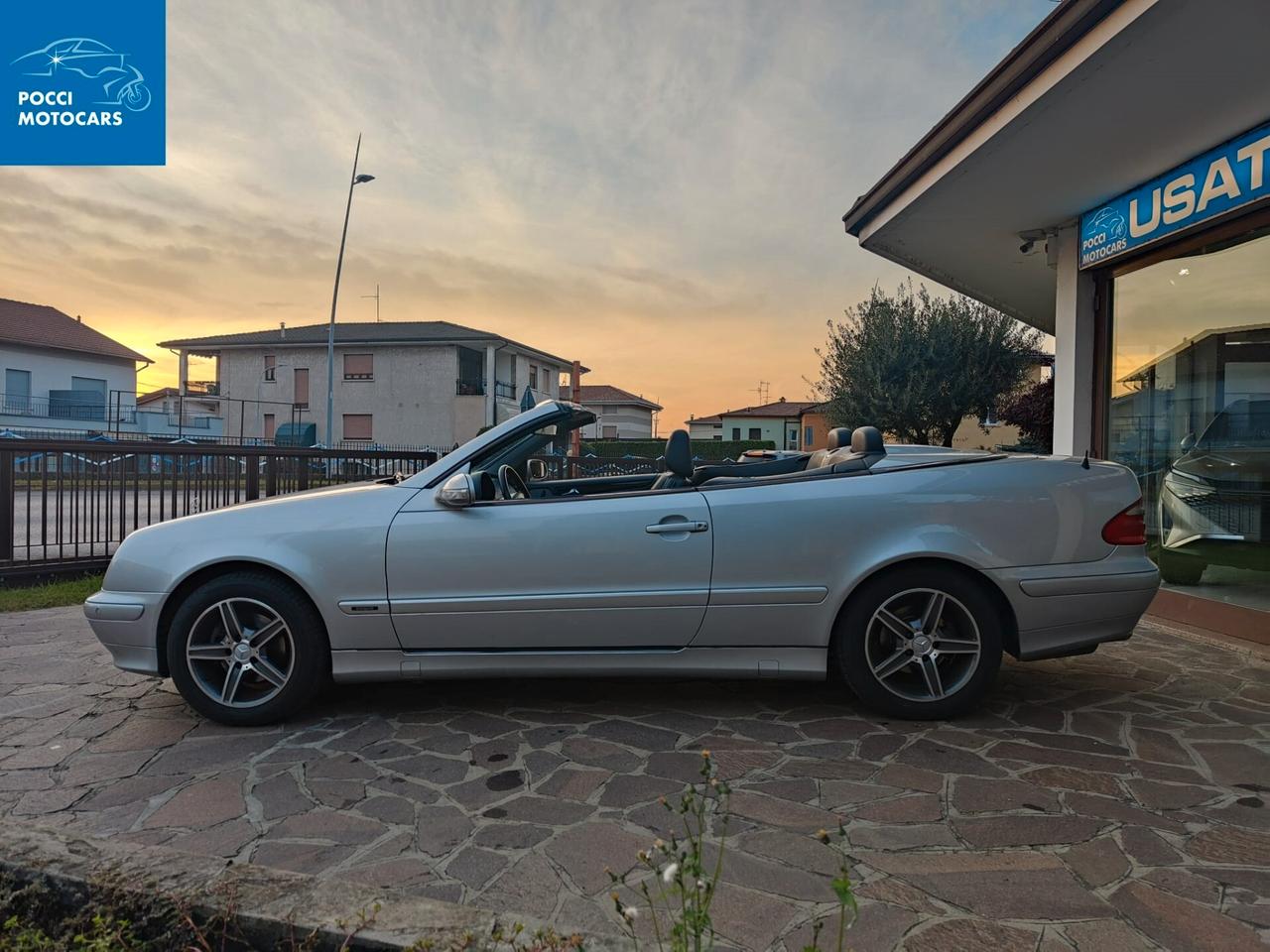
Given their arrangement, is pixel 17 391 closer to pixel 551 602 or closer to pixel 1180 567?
pixel 551 602

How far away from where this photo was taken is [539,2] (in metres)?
8.40

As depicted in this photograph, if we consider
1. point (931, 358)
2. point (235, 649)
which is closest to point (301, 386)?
point (931, 358)

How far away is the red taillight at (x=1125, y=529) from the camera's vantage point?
3.43 meters

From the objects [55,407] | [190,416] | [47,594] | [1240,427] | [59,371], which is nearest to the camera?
[1240,427]

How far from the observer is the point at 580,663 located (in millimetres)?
3367

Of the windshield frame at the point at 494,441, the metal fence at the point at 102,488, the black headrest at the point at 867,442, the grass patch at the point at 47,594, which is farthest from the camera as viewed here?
the metal fence at the point at 102,488

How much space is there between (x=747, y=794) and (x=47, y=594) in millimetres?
6657

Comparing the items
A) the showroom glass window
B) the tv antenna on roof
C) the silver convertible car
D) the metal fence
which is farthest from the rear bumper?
the tv antenna on roof

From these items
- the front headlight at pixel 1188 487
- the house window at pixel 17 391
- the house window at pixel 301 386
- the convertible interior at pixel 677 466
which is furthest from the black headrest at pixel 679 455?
the house window at pixel 17 391

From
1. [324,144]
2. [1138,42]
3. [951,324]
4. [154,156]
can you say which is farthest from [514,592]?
[951,324]

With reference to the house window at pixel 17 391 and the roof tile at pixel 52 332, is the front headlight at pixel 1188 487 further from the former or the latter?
the roof tile at pixel 52 332

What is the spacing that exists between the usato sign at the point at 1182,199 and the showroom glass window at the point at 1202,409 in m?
0.32

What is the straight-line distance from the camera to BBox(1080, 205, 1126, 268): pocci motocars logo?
248 inches

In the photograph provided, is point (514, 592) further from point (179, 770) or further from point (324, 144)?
point (324, 144)
